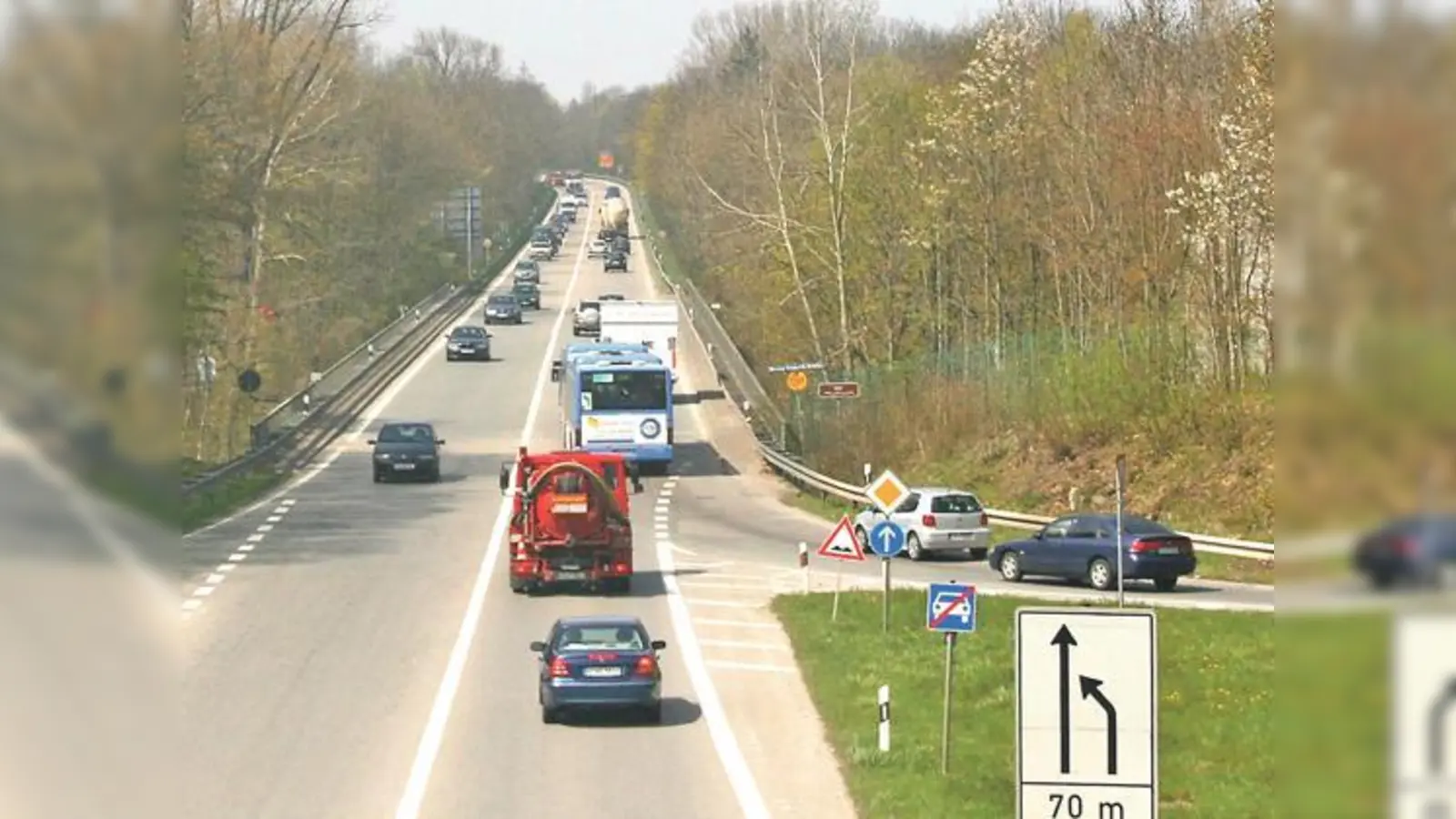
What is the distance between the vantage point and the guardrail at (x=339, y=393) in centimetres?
5559

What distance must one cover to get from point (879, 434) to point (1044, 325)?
673cm

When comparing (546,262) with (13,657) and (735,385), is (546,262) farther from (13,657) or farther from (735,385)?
(13,657)

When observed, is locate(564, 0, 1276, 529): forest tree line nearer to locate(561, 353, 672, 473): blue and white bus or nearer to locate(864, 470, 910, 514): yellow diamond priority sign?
locate(561, 353, 672, 473): blue and white bus

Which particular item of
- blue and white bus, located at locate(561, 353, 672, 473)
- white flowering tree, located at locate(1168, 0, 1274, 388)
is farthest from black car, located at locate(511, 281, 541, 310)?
white flowering tree, located at locate(1168, 0, 1274, 388)

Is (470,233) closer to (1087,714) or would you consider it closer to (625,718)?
(625,718)

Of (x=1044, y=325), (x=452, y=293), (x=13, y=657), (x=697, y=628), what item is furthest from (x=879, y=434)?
(x=452, y=293)

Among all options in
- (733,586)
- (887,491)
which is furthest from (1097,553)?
(887,491)

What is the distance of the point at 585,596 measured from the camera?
1451 inches

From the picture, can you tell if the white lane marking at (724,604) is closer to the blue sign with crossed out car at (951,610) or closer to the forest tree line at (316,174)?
the forest tree line at (316,174)

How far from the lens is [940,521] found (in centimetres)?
4444

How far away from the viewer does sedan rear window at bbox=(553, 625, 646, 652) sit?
25.5 meters

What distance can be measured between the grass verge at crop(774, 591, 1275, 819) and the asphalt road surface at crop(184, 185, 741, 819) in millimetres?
1784

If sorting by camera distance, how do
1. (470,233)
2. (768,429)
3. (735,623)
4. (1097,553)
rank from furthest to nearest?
(470,233), (768,429), (1097,553), (735,623)

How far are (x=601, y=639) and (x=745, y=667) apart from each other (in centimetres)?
413
